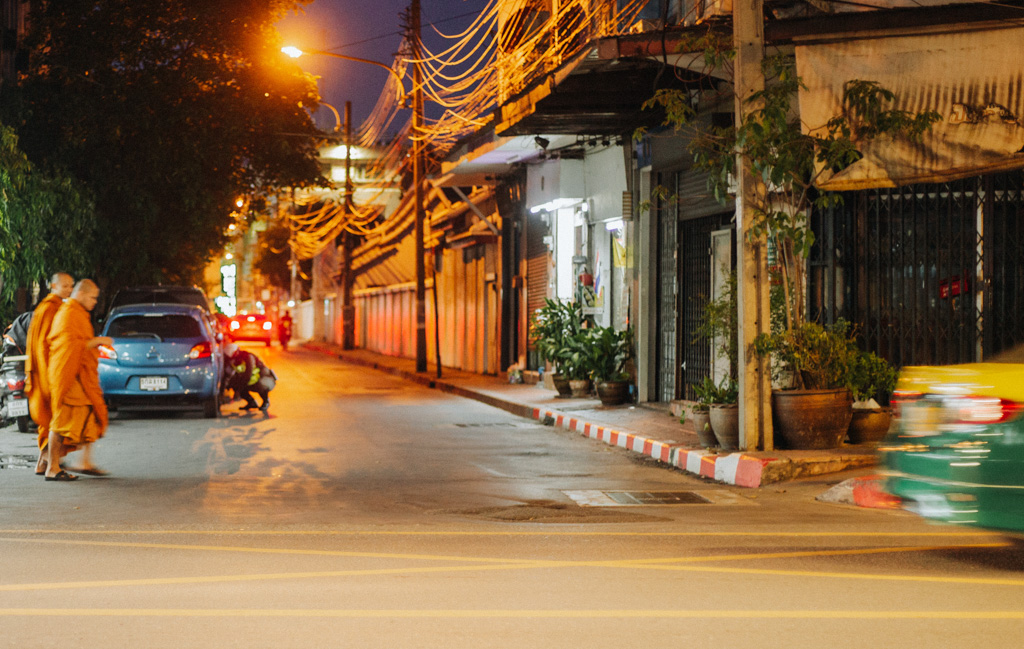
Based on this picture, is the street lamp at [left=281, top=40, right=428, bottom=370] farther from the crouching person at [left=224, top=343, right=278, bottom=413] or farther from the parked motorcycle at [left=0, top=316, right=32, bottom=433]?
the parked motorcycle at [left=0, top=316, right=32, bottom=433]

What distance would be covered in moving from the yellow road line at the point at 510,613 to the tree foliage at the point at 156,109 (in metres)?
18.1

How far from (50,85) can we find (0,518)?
15917 mm

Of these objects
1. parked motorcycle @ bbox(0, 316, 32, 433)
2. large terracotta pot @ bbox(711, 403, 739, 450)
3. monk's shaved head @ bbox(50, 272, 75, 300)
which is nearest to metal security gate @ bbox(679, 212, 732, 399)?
large terracotta pot @ bbox(711, 403, 739, 450)

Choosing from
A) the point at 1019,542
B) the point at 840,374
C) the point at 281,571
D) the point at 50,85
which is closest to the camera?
the point at 281,571

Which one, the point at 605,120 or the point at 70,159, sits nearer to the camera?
the point at 605,120

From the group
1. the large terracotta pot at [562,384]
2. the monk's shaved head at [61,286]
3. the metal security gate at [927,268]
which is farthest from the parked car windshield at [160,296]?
the metal security gate at [927,268]

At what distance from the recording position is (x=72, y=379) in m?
10.8

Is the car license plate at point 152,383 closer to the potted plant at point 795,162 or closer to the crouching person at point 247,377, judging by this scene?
the crouching person at point 247,377

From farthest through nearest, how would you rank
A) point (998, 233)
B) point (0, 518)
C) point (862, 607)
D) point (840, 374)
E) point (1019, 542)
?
1. point (998, 233)
2. point (840, 374)
3. point (0, 518)
4. point (1019, 542)
5. point (862, 607)

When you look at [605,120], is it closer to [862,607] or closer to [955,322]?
[955,322]

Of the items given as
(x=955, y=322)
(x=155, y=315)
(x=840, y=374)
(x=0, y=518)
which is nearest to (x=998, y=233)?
(x=955, y=322)

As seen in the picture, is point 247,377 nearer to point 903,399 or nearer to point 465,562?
point 465,562

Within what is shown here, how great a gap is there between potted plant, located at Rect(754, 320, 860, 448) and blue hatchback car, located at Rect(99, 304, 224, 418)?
29.8ft

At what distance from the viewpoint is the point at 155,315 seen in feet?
56.8
